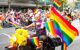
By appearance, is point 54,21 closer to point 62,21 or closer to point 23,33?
point 62,21

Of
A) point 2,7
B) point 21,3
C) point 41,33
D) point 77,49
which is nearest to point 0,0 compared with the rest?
point 2,7

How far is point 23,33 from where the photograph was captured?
6492 mm

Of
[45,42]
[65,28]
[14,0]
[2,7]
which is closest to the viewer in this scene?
[65,28]

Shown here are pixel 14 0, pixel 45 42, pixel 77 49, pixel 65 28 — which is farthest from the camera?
pixel 14 0

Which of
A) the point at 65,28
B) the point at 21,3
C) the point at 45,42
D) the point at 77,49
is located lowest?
the point at 21,3

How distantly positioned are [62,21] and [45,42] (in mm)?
776

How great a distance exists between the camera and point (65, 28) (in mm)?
6145

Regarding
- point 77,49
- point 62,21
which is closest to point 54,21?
point 62,21

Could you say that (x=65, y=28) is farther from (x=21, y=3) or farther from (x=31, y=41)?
(x=21, y=3)

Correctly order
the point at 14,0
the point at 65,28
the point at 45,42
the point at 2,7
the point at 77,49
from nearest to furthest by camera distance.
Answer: the point at 65,28, the point at 45,42, the point at 77,49, the point at 2,7, the point at 14,0

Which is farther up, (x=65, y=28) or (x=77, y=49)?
(x=65, y=28)

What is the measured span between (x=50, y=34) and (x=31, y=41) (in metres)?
0.53

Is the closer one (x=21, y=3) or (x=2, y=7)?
(x=2, y=7)

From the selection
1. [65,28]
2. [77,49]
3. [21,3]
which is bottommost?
[21,3]
